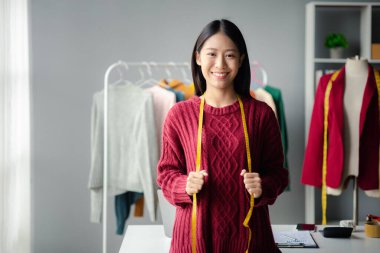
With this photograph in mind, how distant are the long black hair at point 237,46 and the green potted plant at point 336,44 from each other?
288 cm

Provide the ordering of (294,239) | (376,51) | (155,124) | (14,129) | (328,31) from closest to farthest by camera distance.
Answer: (294,239) → (14,129) → (155,124) → (376,51) → (328,31)

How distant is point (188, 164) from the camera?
164 centimetres

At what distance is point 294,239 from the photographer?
97.1 inches

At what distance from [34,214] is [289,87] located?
80.0 inches

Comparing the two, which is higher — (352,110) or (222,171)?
(352,110)

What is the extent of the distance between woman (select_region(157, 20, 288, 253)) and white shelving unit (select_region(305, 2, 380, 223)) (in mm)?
2832

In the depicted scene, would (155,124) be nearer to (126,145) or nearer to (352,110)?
(126,145)

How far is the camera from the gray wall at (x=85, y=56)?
446 centimetres

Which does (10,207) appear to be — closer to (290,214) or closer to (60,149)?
(60,149)

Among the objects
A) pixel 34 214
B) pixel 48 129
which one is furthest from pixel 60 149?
pixel 34 214

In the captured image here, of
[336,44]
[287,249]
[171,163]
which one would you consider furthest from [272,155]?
[336,44]

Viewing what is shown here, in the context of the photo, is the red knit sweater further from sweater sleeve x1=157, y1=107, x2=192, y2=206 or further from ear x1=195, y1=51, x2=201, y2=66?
ear x1=195, y1=51, x2=201, y2=66

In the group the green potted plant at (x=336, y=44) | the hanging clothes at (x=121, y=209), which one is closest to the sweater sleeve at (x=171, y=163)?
the hanging clothes at (x=121, y=209)

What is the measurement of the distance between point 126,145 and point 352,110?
142 centimetres
